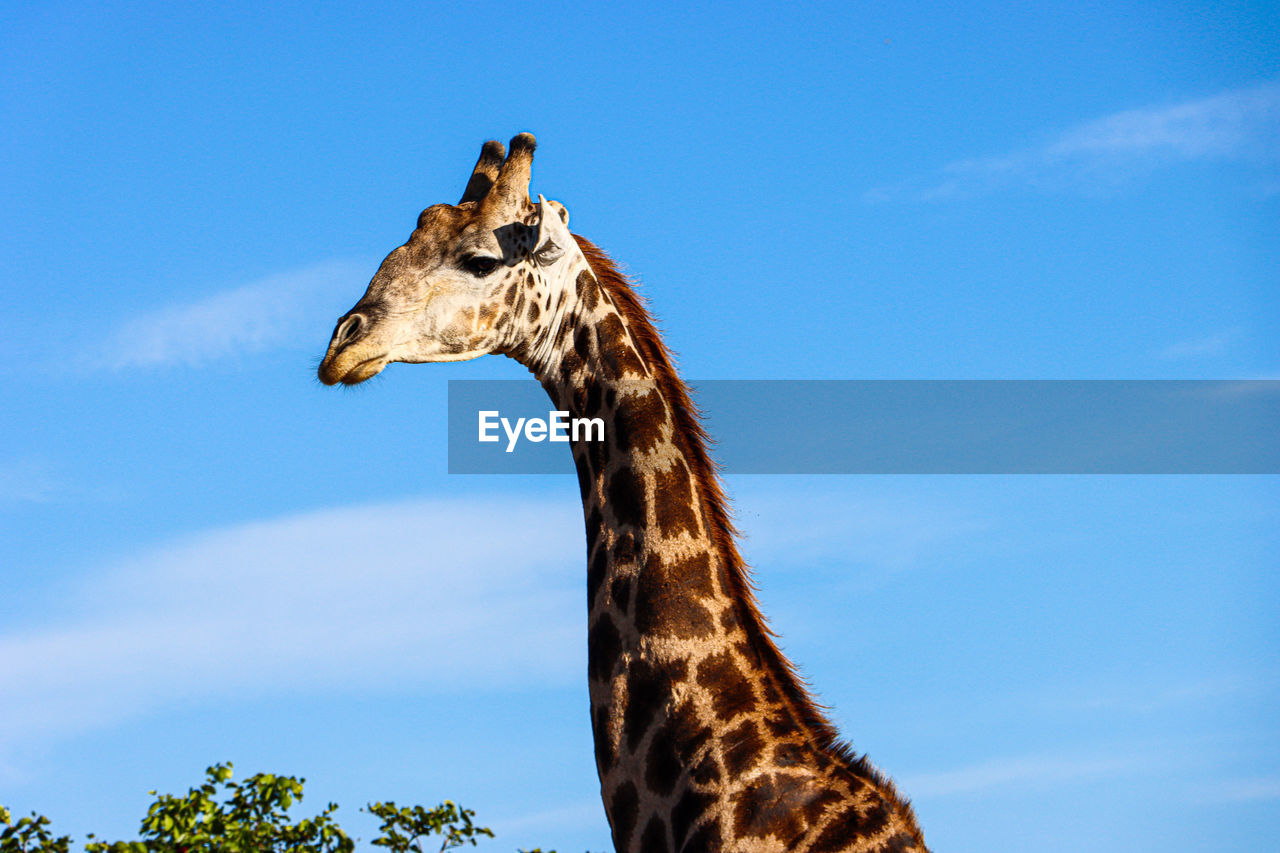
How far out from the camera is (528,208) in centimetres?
831

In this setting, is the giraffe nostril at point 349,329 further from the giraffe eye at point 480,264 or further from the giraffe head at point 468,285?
the giraffe eye at point 480,264

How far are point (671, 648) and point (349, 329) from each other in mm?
2773

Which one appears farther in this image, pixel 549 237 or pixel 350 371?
pixel 549 237

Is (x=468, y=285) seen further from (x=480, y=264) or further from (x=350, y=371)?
(x=350, y=371)

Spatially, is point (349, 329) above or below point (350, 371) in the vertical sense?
above

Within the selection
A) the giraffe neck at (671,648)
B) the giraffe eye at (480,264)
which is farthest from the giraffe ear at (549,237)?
the giraffe eye at (480,264)

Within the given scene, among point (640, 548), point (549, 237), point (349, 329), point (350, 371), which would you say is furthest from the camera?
point (549, 237)

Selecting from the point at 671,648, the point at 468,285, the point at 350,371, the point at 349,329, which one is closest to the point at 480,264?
the point at 468,285

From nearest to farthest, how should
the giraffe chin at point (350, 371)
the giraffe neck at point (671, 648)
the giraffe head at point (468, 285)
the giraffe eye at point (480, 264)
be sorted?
the giraffe neck at point (671, 648) → the giraffe chin at point (350, 371) → the giraffe head at point (468, 285) → the giraffe eye at point (480, 264)

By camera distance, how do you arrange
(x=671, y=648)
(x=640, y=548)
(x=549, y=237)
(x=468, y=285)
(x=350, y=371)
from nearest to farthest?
(x=671, y=648), (x=640, y=548), (x=350, y=371), (x=468, y=285), (x=549, y=237)

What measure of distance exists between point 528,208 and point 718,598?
2.85m

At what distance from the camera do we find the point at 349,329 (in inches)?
A: 308

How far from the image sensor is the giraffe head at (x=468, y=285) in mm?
7828

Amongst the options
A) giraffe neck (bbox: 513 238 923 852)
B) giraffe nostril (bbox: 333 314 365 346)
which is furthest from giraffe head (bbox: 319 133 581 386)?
giraffe neck (bbox: 513 238 923 852)
